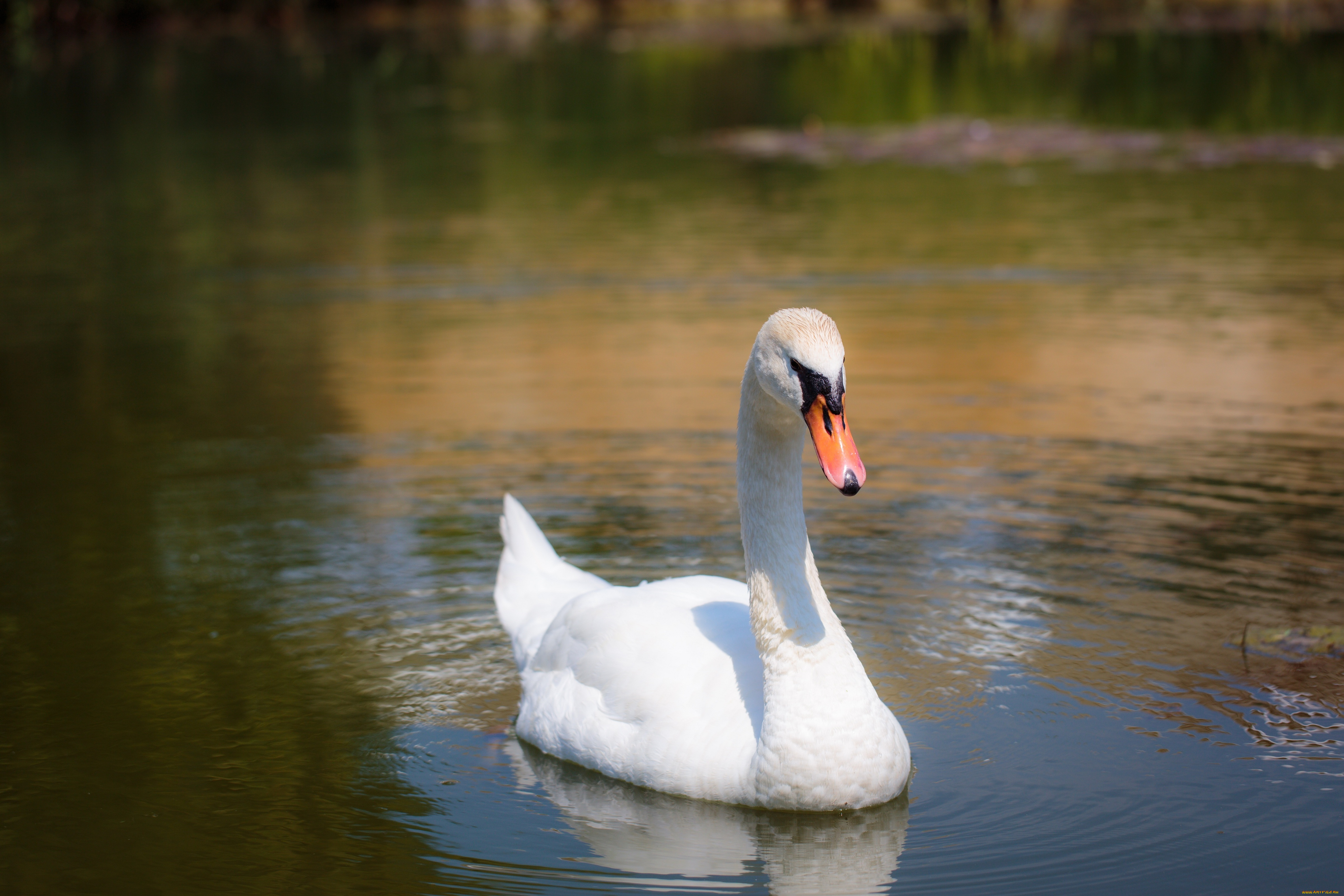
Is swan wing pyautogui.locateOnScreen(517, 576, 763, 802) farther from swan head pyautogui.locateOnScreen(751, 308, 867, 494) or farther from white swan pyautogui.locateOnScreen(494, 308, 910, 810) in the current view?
swan head pyautogui.locateOnScreen(751, 308, 867, 494)

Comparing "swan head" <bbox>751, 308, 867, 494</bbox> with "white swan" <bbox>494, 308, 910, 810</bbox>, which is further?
"white swan" <bbox>494, 308, 910, 810</bbox>

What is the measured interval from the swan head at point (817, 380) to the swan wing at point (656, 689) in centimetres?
108

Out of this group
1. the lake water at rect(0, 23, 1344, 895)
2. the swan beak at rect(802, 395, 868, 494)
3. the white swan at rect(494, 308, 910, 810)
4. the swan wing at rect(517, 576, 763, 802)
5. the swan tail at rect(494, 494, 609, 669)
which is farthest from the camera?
the swan tail at rect(494, 494, 609, 669)

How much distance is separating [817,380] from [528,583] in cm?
227

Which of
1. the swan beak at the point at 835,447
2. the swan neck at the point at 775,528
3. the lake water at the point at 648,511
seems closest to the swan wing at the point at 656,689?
the lake water at the point at 648,511

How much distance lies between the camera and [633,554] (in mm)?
7891

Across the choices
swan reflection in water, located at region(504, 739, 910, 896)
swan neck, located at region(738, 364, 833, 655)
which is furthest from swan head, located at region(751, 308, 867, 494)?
swan reflection in water, located at region(504, 739, 910, 896)

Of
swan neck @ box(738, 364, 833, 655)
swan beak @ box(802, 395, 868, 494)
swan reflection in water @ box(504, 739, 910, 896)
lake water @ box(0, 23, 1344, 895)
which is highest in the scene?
swan beak @ box(802, 395, 868, 494)

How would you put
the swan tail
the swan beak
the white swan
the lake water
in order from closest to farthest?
the swan beak
the white swan
the lake water
the swan tail

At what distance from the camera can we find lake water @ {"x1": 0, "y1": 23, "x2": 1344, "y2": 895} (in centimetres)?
527

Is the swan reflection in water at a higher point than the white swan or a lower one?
lower

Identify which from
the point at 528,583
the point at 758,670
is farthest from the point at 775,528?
the point at 528,583

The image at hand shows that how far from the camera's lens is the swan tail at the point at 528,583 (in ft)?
21.2

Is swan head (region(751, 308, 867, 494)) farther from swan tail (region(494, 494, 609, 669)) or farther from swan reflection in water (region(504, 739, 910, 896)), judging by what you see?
swan tail (region(494, 494, 609, 669))
